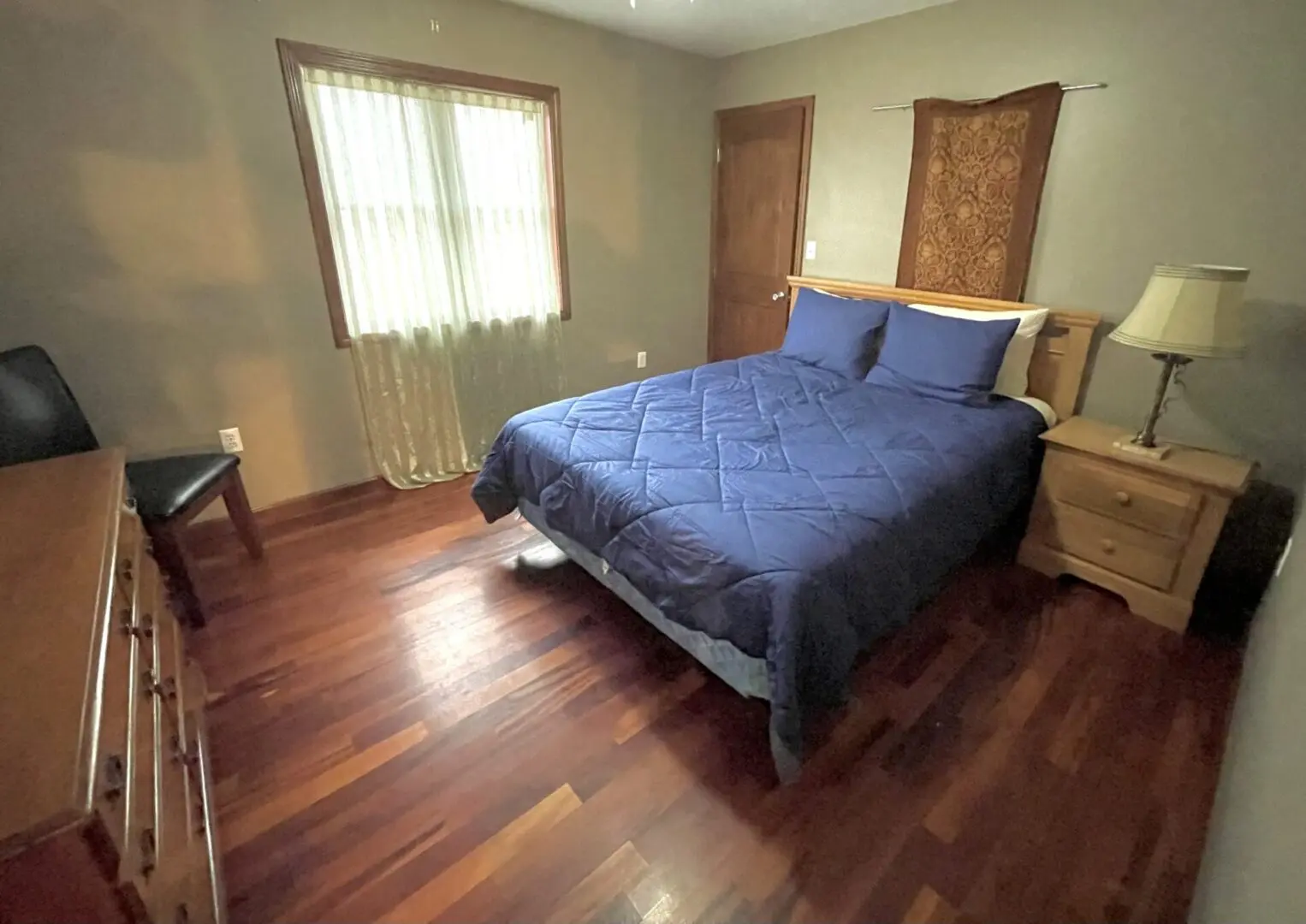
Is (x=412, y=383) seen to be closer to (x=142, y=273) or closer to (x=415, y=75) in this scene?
(x=142, y=273)

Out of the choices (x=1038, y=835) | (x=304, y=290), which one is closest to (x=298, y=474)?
(x=304, y=290)

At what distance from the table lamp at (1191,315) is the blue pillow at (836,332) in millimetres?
1042

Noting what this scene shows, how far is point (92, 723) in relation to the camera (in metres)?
0.73

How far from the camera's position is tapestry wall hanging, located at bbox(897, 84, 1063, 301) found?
2512mm

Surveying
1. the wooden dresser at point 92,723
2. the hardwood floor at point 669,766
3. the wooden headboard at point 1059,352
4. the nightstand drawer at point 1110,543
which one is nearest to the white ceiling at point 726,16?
the wooden headboard at point 1059,352

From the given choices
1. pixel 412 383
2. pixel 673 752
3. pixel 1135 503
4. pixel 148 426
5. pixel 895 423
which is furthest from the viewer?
pixel 412 383

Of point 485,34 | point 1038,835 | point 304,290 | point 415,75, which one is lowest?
point 1038,835

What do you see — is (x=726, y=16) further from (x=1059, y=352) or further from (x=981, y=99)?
(x=1059, y=352)

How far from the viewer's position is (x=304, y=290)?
8.61ft

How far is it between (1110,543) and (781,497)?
1354mm

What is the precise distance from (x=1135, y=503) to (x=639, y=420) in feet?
5.82

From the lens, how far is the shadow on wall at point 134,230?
1.99m

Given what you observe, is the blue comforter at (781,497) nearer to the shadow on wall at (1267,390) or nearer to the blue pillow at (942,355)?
the blue pillow at (942,355)

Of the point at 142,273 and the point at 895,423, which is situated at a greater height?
the point at 142,273
